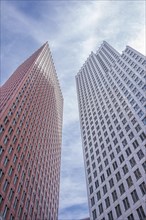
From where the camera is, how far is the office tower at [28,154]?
2013 inches

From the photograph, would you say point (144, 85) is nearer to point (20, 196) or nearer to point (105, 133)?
point (105, 133)

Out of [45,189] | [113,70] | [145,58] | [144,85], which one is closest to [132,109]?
[144,85]

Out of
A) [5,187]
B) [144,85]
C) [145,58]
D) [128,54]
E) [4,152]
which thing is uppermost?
[128,54]

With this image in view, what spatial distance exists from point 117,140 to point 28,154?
2869 centimetres

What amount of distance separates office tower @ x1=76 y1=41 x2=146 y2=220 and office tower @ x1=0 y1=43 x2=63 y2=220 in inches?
675

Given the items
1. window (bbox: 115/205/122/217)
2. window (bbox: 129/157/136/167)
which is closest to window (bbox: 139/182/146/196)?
window (bbox: 129/157/136/167)

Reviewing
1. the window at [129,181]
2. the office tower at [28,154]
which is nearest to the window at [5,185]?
the office tower at [28,154]

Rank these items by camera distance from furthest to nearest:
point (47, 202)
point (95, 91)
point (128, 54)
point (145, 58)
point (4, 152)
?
point (95, 91) < point (128, 54) < point (47, 202) < point (145, 58) < point (4, 152)

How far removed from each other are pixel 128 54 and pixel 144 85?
90.7 ft

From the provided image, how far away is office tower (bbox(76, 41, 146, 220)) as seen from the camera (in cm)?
4250

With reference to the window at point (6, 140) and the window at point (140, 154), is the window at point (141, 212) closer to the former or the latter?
the window at point (140, 154)

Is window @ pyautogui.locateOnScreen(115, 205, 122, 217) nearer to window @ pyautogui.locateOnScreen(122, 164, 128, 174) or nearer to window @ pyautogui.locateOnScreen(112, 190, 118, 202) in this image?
window @ pyautogui.locateOnScreen(112, 190, 118, 202)

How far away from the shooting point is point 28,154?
68125mm

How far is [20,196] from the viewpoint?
54.1 meters
